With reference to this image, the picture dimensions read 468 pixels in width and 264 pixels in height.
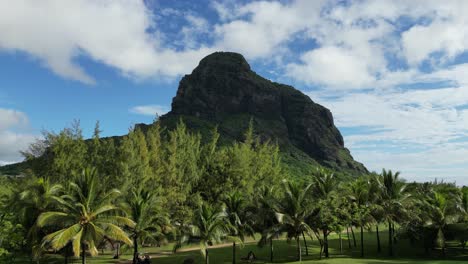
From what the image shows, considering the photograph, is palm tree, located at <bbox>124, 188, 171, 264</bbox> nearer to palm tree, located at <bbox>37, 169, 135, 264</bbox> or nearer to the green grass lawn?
the green grass lawn

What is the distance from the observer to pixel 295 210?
3553 centimetres

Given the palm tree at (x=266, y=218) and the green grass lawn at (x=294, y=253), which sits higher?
the palm tree at (x=266, y=218)

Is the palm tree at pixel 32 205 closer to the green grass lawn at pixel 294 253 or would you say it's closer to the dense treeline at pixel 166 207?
the dense treeline at pixel 166 207

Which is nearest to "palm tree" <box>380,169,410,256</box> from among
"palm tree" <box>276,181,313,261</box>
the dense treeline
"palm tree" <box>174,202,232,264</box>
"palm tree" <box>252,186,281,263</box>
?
the dense treeline

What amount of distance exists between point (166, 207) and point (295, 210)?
24277mm

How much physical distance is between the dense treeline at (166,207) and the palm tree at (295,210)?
0.31 ft

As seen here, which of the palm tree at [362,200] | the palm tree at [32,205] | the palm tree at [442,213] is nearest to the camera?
the palm tree at [32,205]

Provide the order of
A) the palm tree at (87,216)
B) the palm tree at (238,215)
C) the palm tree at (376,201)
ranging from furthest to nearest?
the palm tree at (238,215)
the palm tree at (376,201)
the palm tree at (87,216)

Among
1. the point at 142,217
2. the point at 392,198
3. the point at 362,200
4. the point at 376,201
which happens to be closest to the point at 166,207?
the point at 142,217

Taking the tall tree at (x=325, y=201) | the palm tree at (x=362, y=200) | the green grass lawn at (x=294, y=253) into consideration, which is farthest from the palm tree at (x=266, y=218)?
the palm tree at (x=362, y=200)

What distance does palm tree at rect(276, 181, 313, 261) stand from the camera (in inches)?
1393

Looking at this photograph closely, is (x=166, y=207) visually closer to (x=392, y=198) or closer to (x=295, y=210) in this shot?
(x=295, y=210)

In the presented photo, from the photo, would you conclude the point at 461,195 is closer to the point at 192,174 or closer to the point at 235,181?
the point at 235,181

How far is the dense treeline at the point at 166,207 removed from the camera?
89.7ft
